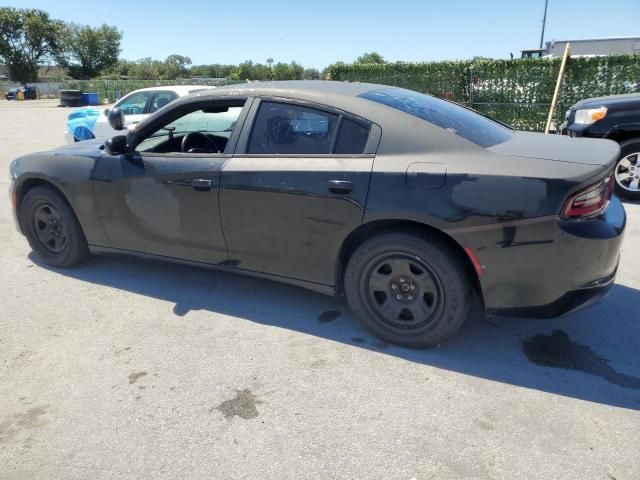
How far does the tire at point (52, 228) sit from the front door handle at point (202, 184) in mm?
1423

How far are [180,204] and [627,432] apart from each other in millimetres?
3013

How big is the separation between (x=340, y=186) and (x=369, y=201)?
8.2 inches

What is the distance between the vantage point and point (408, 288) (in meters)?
2.99

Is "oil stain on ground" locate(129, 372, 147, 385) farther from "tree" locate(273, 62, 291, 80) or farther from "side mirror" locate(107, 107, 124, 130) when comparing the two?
"tree" locate(273, 62, 291, 80)

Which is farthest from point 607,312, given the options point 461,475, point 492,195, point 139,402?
point 139,402

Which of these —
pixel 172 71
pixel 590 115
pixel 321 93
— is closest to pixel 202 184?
pixel 321 93

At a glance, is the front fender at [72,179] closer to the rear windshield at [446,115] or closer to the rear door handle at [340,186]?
the rear door handle at [340,186]

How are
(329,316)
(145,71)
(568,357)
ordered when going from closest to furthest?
(568,357) < (329,316) < (145,71)

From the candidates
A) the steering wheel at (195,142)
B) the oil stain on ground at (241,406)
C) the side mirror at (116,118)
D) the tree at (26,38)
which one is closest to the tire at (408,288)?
the oil stain on ground at (241,406)

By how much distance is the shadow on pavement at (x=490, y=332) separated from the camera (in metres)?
2.77

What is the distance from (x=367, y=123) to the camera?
9.93ft

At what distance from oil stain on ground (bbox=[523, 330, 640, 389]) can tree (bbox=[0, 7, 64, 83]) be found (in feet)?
250

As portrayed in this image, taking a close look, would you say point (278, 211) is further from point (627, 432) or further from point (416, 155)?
point (627, 432)

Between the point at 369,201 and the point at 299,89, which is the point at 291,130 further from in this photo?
the point at 369,201
